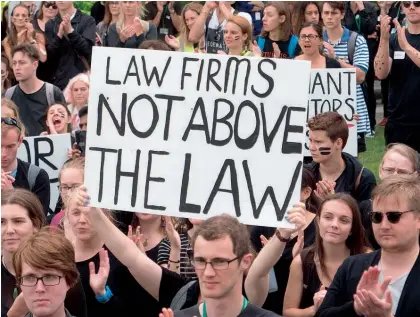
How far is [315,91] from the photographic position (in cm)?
1065

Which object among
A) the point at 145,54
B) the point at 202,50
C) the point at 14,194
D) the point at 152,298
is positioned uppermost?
the point at 202,50

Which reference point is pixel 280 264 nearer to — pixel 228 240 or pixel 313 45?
pixel 228 240

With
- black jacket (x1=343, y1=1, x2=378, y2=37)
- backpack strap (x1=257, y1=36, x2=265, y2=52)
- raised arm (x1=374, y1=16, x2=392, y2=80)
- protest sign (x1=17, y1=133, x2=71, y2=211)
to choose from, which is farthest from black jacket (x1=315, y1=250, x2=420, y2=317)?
black jacket (x1=343, y1=1, x2=378, y2=37)

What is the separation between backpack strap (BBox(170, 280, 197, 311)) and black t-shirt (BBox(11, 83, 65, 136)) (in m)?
5.41

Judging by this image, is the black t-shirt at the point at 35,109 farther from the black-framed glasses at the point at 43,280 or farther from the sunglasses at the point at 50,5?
the black-framed glasses at the point at 43,280

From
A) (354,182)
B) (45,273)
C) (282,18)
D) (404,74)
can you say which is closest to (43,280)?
(45,273)

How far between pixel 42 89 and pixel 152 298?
5.21m

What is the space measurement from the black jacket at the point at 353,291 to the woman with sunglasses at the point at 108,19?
993cm

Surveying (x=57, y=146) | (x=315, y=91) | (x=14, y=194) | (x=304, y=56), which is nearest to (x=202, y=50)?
(x=304, y=56)

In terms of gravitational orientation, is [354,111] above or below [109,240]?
above

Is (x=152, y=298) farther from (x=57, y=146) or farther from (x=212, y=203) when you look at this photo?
(x=57, y=146)

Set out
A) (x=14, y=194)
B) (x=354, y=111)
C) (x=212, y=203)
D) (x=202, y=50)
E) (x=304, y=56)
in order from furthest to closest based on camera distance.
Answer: (x=202, y=50)
(x=304, y=56)
(x=354, y=111)
(x=14, y=194)
(x=212, y=203)

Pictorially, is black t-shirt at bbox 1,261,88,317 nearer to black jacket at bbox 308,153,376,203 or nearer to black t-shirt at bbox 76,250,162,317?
black t-shirt at bbox 76,250,162,317

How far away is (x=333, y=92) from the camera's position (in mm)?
10648
